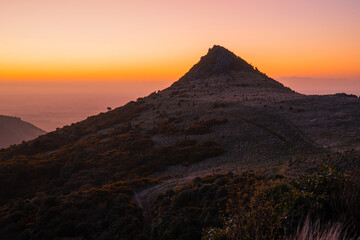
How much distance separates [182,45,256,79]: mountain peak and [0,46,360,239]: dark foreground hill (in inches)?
1101

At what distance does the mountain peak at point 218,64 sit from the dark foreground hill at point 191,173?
27958 mm

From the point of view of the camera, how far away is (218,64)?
92.0 meters

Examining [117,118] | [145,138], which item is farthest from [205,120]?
[117,118]

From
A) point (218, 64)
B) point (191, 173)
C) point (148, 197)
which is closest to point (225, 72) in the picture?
point (218, 64)

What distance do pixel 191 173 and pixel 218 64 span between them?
71.4 meters

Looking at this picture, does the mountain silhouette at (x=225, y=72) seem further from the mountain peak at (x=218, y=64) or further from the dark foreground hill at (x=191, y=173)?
the dark foreground hill at (x=191, y=173)

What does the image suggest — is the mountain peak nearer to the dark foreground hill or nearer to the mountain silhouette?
the mountain silhouette

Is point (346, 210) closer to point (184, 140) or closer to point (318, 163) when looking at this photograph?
point (318, 163)

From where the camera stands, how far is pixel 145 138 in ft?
134

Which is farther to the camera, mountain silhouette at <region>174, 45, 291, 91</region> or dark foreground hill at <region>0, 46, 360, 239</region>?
mountain silhouette at <region>174, 45, 291, 91</region>

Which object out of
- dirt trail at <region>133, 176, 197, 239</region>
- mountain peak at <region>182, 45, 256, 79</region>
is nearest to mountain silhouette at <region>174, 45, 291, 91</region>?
mountain peak at <region>182, 45, 256, 79</region>

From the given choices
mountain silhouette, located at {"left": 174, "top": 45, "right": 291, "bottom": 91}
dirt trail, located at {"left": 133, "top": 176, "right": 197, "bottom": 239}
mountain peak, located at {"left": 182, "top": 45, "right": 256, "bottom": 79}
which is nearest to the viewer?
dirt trail, located at {"left": 133, "top": 176, "right": 197, "bottom": 239}

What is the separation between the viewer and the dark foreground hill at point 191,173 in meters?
7.89

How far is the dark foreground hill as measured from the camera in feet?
25.9
